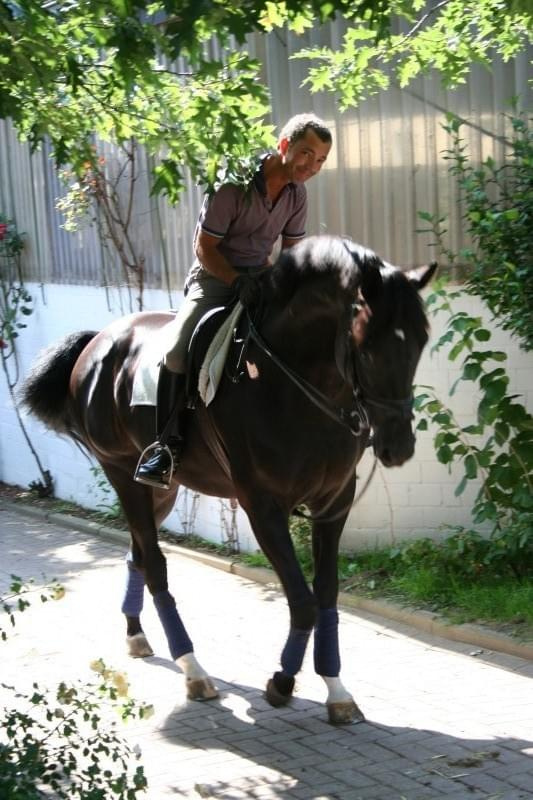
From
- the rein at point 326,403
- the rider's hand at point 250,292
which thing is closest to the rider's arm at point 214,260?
the rider's hand at point 250,292

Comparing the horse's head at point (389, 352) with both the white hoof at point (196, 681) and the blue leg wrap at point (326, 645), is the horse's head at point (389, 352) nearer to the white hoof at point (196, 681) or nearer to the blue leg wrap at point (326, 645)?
the blue leg wrap at point (326, 645)

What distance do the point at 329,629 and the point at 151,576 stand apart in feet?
4.49

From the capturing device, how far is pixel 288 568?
579cm

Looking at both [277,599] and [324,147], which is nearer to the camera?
[324,147]

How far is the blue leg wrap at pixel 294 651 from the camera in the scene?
19.3ft

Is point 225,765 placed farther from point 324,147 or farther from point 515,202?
point 515,202

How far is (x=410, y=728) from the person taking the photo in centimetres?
584

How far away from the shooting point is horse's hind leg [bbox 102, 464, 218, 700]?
21.5 feet

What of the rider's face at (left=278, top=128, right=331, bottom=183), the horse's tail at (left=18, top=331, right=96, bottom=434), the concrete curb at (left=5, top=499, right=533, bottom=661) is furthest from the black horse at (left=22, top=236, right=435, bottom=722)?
the concrete curb at (left=5, top=499, right=533, bottom=661)

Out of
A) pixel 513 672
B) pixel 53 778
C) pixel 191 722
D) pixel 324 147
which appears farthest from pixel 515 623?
pixel 53 778

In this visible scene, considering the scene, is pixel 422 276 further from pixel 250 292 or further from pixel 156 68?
pixel 156 68

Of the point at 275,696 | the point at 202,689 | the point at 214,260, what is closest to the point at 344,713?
the point at 275,696

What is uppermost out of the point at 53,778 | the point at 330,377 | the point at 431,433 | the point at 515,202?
the point at 515,202

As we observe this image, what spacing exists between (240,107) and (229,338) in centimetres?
133
